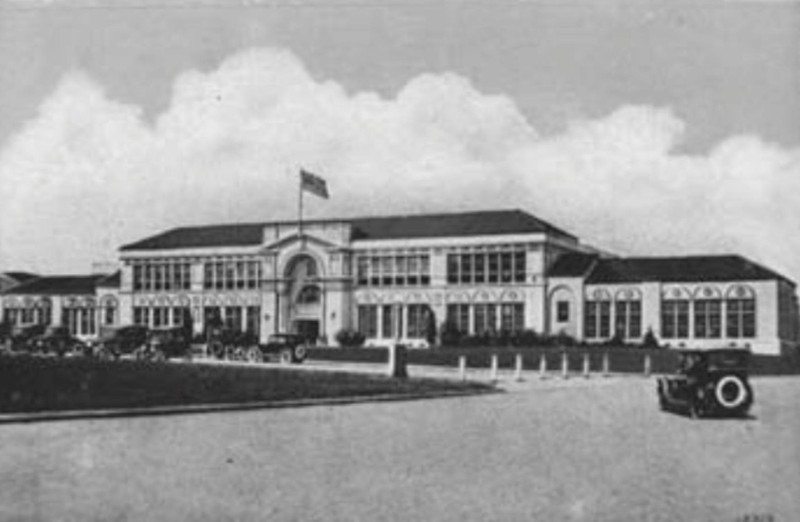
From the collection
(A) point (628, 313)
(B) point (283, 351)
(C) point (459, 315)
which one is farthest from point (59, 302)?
(A) point (628, 313)

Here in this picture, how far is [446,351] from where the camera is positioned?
1823 inches

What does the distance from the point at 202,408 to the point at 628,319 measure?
35931 mm

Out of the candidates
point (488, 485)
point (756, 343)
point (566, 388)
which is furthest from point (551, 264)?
point (488, 485)

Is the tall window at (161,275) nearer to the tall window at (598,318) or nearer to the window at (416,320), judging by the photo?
the window at (416,320)

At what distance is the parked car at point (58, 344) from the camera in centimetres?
4259

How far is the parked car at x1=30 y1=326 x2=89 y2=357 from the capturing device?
4259 cm

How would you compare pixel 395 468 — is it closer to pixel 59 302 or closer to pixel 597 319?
pixel 597 319

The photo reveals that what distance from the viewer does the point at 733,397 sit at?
1909cm

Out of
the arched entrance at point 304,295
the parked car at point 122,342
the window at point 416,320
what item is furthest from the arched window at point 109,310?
the parked car at point 122,342

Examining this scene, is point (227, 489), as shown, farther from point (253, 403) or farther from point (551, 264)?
point (551, 264)

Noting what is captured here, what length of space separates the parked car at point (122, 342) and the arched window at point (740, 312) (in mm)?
24511

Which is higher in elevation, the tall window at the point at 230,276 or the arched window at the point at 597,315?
the tall window at the point at 230,276

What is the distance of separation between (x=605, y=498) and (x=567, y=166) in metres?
8.16

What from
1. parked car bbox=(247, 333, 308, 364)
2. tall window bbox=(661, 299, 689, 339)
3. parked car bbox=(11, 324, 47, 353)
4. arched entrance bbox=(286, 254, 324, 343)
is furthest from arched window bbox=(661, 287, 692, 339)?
parked car bbox=(11, 324, 47, 353)
